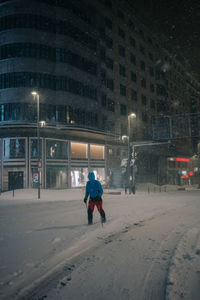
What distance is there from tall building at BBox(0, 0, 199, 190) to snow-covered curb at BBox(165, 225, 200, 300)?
16.5 meters

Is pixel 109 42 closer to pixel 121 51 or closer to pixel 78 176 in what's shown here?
pixel 121 51

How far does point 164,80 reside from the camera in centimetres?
5684

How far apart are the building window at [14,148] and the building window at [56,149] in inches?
109

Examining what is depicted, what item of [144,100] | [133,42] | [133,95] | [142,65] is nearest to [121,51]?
[133,42]

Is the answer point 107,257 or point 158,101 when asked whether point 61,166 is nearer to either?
point 107,257

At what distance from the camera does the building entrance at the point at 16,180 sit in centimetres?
2694

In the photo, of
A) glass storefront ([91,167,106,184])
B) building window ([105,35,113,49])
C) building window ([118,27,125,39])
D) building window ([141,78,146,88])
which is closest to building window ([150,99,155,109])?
building window ([141,78,146,88])

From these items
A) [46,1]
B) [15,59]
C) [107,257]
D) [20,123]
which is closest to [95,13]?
[46,1]

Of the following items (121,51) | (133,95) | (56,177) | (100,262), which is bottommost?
(100,262)

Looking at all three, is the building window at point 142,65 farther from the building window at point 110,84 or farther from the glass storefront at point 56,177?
the glass storefront at point 56,177

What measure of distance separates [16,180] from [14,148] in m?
3.54

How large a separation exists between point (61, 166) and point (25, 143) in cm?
510

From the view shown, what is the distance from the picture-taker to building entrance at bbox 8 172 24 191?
26938 millimetres

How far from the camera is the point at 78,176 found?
31172 millimetres
